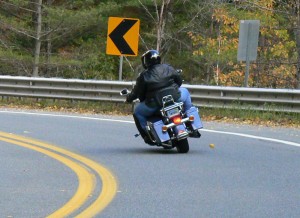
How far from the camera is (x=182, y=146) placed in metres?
12.2

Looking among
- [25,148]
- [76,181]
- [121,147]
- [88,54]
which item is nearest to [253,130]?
[121,147]

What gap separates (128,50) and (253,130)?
5041 millimetres

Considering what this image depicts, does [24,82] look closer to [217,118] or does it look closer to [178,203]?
[217,118]

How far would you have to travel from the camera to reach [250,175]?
10.1 meters

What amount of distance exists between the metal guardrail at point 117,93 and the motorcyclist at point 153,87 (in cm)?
628

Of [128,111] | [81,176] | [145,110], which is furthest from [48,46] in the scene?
[81,176]

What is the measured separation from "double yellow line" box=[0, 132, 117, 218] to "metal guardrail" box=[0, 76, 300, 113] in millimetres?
5743

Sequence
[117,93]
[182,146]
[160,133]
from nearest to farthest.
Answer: [160,133] → [182,146] → [117,93]

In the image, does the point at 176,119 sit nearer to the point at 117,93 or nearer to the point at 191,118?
the point at 191,118

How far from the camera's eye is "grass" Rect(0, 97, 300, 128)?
1781 centimetres

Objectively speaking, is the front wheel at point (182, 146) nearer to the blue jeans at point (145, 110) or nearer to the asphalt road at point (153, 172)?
the asphalt road at point (153, 172)

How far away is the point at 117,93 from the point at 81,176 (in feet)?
32.5

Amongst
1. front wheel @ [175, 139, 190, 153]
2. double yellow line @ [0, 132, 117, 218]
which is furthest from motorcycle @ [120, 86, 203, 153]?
double yellow line @ [0, 132, 117, 218]

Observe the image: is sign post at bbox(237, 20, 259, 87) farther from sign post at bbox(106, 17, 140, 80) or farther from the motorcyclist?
the motorcyclist
